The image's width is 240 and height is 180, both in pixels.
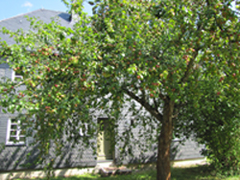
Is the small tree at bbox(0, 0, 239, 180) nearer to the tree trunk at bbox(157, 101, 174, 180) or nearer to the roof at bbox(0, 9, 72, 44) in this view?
the tree trunk at bbox(157, 101, 174, 180)

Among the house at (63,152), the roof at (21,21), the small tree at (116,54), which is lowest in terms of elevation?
the house at (63,152)

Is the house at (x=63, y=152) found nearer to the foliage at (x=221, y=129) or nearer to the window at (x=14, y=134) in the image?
the window at (x=14, y=134)

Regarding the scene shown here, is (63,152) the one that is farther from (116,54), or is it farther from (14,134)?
(116,54)

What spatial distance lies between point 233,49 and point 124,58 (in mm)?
2453

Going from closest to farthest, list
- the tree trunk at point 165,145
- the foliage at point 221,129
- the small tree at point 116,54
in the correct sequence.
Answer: the small tree at point 116,54
the tree trunk at point 165,145
the foliage at point 221,129

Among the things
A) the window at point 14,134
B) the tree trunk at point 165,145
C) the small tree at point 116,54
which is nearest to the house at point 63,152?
the window at point 14,134

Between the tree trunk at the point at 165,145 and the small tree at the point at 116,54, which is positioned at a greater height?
the small tree at the point at 116,54

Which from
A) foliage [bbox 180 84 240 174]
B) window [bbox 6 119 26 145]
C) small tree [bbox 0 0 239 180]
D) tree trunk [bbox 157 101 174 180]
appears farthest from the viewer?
foliage [bbox 180 84 240 174]

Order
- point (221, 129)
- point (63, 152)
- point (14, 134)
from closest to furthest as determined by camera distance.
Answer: point (14, 134)
point (221, 129)
point (63, 152)

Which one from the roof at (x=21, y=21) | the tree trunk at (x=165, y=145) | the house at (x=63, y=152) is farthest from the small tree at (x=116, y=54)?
the roof at (x=21, y=21)

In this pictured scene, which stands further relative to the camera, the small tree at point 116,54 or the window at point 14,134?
the window at point 14,134

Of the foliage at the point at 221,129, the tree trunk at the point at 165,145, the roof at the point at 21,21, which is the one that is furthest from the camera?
the roof at the point at 21,21

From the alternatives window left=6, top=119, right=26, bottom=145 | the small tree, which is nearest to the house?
window left=6, top=119, right=26, bottom=145

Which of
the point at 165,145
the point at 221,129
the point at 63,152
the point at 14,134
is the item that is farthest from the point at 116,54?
the point at 63,152
